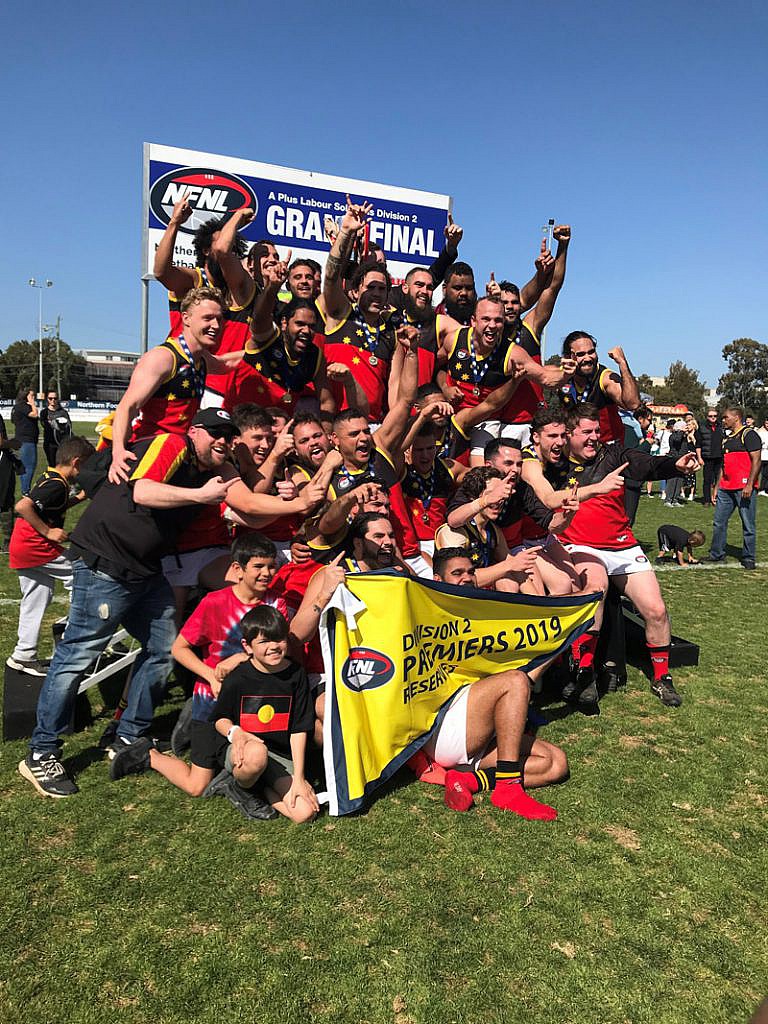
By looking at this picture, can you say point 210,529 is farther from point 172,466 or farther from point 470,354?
point 470,354

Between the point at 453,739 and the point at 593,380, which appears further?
the point at 593,380

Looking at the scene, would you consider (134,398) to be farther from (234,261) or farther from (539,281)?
(539,281)

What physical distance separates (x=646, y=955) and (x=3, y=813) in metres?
3.15

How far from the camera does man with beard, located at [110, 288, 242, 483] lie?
433 cm

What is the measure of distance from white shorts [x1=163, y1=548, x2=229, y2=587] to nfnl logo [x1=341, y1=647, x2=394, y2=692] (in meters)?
1.55

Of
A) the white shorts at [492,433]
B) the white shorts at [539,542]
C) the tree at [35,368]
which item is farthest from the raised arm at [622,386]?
the tree at [35,368]

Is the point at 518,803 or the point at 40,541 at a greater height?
the point at 40,541

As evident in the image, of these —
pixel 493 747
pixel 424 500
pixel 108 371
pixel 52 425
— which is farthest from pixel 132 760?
pixel 108 371

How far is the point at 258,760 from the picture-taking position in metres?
3.79

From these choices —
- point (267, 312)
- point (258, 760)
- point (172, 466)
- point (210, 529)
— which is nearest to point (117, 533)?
point (172, 466)

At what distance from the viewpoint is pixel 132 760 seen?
432 centimetres

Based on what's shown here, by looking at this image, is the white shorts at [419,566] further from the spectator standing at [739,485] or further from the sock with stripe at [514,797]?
the spectator standing at [739,485]

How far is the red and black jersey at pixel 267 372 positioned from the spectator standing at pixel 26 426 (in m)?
10.0

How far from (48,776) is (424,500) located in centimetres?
308
